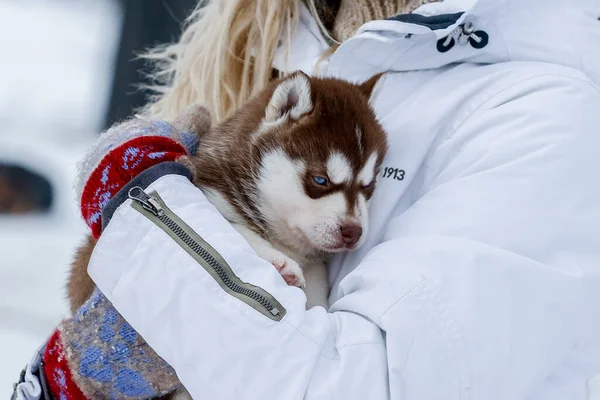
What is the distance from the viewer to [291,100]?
2.40 meters

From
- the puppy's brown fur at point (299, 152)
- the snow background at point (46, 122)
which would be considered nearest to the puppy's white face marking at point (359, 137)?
the puppy's brown fur at point (299, 152)

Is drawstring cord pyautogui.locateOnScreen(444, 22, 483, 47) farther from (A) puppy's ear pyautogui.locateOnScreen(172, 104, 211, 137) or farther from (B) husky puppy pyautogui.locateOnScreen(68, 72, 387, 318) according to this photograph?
(A) puppy's ear pyautogui.locateOnScreen(172, 104, 211, 137)

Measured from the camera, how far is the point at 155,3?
6070 millimetres

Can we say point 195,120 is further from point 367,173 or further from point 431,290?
point 431,290

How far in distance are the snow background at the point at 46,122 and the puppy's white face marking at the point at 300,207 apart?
3266 mm

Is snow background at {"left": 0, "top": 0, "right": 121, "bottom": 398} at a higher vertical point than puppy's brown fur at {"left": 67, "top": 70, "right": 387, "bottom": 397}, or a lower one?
lower

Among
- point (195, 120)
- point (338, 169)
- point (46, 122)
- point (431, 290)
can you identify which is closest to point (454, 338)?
point (431, 290)

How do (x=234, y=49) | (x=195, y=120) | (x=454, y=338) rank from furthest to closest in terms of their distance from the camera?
(x=234, y=49) < (x=195, y=120) < (x=454, y=338)

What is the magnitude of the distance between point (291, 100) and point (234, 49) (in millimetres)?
611

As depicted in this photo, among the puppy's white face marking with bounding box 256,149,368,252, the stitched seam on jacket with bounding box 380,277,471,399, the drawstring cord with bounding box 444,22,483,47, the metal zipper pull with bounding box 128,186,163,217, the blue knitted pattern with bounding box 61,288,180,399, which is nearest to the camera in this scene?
the stitched seam on jacket with bounding box 380,277,471,399

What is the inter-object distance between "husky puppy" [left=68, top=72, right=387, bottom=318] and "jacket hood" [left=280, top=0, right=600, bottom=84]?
0.19 m

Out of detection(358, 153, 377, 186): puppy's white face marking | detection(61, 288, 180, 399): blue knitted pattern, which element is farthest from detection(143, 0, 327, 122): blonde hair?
detection(61, 288, 180, 399): blue knitted pattern

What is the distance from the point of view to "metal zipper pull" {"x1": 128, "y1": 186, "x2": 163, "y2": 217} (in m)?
1.80

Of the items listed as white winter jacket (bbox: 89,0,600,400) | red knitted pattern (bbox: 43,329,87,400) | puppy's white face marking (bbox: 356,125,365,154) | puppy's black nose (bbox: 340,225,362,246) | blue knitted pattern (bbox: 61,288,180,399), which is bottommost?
red knitted pattern (bbox: 43,329,87,400)
